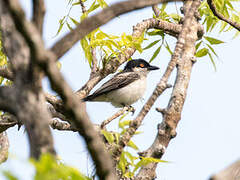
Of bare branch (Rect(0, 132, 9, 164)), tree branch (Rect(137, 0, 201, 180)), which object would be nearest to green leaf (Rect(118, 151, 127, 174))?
tree branch (Rect(137, 0, 201, 180))

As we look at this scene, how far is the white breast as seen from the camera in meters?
8.87

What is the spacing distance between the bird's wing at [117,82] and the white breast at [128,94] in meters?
0.12

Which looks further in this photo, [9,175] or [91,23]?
[91,23]

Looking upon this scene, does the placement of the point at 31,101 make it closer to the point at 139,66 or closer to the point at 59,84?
the point at 59,84

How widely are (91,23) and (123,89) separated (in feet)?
21.3

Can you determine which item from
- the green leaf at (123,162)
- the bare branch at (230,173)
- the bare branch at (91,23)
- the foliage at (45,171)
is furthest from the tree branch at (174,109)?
the foliage at (45,171)

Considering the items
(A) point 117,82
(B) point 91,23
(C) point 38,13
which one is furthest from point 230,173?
(A) point 117,82

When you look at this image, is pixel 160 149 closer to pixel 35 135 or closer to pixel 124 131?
pixel 124 131

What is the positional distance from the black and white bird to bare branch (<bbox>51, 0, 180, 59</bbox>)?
19.5ft

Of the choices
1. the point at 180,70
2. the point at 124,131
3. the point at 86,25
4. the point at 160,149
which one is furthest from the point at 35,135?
Result: the point at 180,70

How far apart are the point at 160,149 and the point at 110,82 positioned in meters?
5.99

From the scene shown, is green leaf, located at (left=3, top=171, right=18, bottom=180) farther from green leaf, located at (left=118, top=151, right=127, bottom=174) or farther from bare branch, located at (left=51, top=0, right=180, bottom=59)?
green leaf, located at (left=118, top=151, right=127, bottom=174)

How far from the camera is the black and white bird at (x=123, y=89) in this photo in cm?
887

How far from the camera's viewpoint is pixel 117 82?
925 cm
